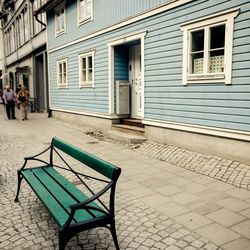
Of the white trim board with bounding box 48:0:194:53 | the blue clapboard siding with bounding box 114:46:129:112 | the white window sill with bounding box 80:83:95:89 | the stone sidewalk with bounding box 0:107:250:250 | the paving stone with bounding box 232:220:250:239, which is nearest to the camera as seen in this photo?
the stone sidewalk with bounding box 0:107:250:250

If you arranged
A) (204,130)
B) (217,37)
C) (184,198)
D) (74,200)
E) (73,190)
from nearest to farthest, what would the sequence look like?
(74,200)
(73,190)
(184,198)
(217,37)
(204,130)

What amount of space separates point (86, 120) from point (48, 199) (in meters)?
9.34

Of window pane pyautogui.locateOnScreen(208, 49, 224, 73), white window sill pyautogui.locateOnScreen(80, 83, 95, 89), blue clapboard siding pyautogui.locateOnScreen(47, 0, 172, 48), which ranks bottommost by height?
white window sill pyautogui.locateOnScreen(80, 83, 95, 89)

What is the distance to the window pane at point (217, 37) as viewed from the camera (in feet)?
21.2

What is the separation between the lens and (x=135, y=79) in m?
10.5

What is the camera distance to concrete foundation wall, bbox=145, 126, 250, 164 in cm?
602

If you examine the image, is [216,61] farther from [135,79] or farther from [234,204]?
[135,79]

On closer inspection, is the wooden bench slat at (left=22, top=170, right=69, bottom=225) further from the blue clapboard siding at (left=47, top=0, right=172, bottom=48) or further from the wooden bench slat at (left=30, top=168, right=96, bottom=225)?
the blue clapboard siding at (left=47, top=0, right=172, bottom=48)

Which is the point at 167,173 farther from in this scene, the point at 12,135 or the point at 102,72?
the point at 12,135

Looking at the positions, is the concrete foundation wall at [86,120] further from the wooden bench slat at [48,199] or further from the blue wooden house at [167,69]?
the wooden bench slat at [48,199]

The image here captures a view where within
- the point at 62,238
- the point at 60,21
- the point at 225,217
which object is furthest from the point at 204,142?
the point at 60,21

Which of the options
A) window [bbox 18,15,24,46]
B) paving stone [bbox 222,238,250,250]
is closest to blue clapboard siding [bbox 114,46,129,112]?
paving stone [bbox 222,238,250,250]

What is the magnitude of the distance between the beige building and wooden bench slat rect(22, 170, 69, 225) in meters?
14.7

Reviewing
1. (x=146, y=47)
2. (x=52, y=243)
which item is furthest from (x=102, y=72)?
(x=52, y=243)
